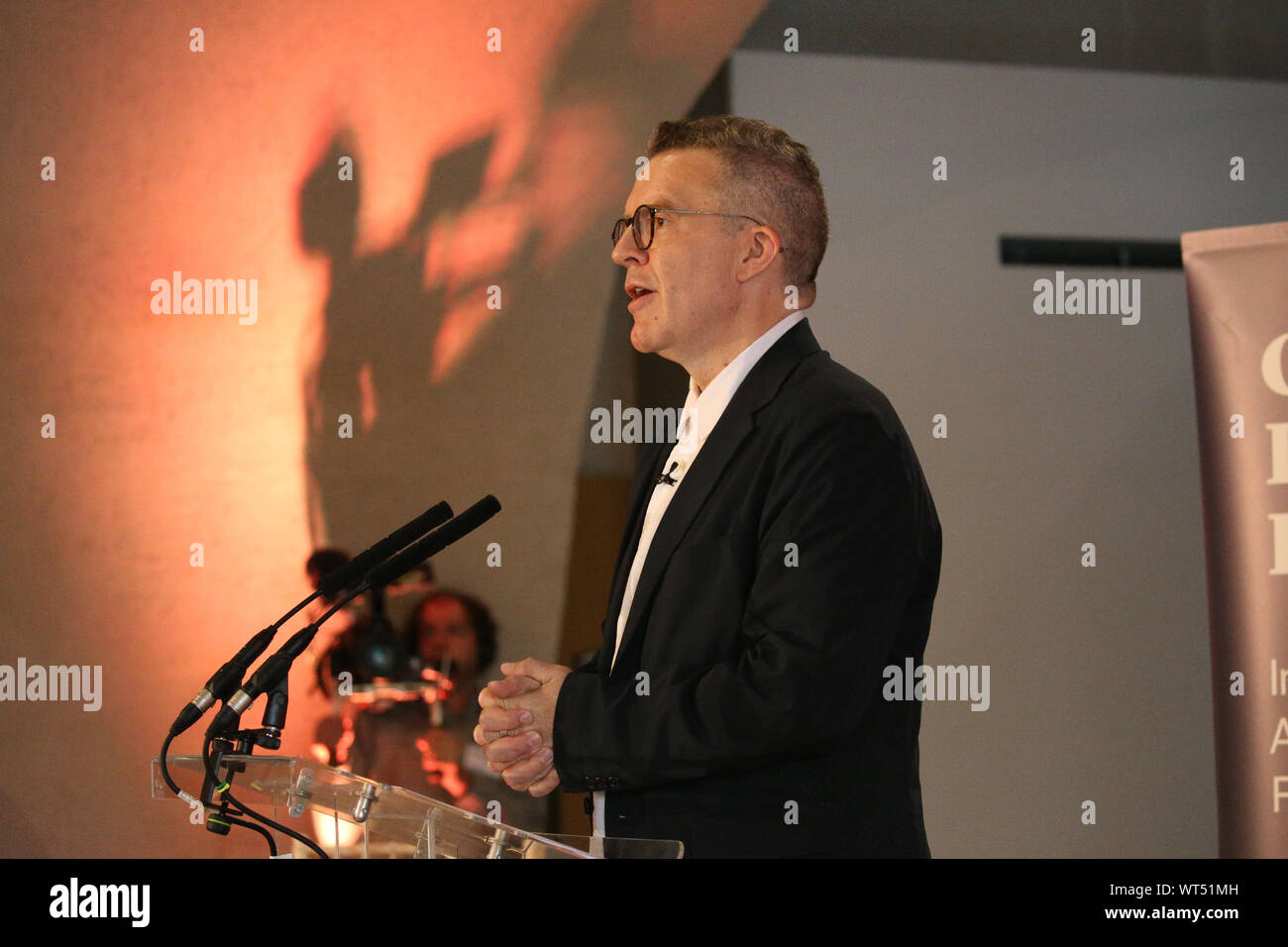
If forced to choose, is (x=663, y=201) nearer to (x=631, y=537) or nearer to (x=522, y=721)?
(x=631, y=537)

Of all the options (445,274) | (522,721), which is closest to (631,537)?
(522,721)

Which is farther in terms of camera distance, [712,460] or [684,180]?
[684,180]

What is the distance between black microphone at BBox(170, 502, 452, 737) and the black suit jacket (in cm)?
32

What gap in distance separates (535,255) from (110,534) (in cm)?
143

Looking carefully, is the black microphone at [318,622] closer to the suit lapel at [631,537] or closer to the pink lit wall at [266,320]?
the suit lapel at [631,537]

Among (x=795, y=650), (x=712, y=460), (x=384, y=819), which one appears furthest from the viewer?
(x=712, y=460)

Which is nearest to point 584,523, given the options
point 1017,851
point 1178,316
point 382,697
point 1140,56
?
point 382,697

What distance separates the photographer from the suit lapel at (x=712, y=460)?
6.05 ft

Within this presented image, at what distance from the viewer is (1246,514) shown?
283 cm

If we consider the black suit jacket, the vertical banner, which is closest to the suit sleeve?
the black suit jacket

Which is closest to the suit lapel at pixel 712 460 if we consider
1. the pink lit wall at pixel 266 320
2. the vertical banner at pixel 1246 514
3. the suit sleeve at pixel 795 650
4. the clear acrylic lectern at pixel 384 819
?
the suit sleeve at pixel 795 650

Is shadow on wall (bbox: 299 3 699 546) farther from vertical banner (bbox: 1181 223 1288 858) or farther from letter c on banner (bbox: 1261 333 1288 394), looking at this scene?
letter c on banner (bbox: 1261 333 1288 394)

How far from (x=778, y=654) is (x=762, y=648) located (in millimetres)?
33

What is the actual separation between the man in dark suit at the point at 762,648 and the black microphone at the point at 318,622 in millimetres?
239
